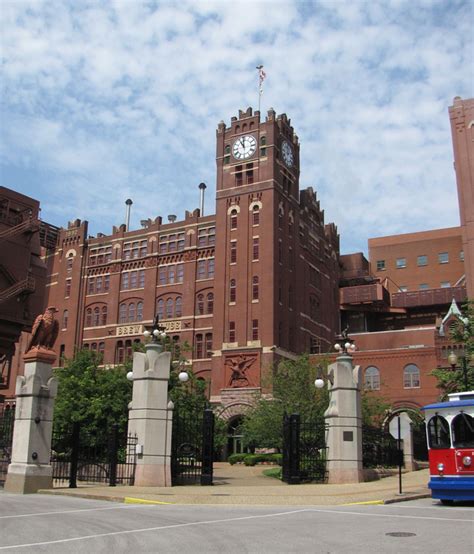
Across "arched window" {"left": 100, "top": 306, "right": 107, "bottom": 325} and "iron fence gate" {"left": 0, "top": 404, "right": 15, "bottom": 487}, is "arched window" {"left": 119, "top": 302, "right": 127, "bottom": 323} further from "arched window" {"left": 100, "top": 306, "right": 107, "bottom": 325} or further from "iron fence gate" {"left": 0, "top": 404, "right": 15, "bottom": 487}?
"iron fence gate" {"left": 0, "top": 404, "right": 15, "bottom": 487}

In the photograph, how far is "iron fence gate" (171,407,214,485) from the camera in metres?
22.8

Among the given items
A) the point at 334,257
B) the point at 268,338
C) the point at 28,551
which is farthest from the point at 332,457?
the point at 334,257

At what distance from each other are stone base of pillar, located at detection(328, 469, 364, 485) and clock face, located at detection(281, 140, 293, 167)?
43.5 metres

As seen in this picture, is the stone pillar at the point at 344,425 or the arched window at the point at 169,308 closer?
the stone pillar at the point at 344,425

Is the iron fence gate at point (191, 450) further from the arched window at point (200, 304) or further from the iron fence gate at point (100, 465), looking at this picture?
the arched window at point (200, 304)

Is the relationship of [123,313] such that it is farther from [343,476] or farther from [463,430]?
[463,430]

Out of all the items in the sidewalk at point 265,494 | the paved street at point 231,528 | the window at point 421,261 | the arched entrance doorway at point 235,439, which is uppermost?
the window at point 421,261

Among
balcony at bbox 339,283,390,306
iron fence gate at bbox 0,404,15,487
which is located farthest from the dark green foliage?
balcony at bbox 339,283,390,306

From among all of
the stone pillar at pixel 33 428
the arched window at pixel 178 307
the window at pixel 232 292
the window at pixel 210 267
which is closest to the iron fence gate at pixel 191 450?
the stone pillar at pixel 33 428

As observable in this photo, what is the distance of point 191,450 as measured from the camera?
2414cm

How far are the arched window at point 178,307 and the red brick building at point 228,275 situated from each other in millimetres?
98

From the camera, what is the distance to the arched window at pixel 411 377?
5778 centimetres

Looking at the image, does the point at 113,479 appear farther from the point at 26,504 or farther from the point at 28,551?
the point at 28,551

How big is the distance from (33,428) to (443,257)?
237 feet
